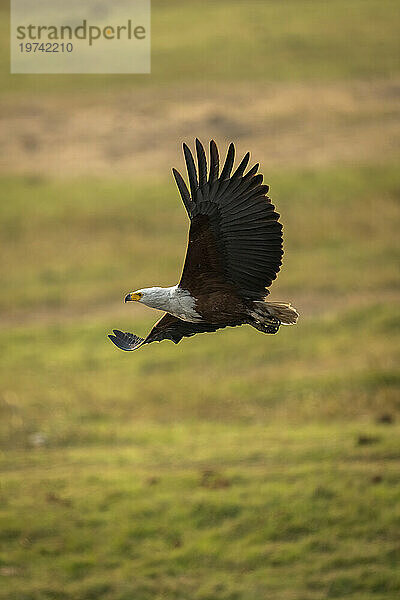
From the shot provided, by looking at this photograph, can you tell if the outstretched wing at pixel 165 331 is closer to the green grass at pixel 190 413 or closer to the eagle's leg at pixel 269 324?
the eagle's leg at pixel 269 324

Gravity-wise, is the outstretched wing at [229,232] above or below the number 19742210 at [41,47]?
below

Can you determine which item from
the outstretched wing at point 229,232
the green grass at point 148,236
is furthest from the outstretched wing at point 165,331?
the green grass at point 148,236

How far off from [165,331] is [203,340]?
102 ft

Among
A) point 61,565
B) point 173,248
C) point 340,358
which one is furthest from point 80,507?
point 173,248

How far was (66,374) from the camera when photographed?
4275cm

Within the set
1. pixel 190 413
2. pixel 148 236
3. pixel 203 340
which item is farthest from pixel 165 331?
pixel 148 236

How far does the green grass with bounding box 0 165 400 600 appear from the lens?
32.1 meters

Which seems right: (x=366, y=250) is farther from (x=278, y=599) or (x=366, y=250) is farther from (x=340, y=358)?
(x=278, y=599)

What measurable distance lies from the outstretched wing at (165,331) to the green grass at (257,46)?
51106 millimetres

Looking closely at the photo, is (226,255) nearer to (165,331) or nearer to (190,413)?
(165,331)

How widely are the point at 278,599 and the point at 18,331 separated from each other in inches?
801

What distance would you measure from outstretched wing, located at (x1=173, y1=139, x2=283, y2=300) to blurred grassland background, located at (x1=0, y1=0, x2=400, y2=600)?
1918cm

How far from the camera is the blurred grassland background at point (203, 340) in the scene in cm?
3244

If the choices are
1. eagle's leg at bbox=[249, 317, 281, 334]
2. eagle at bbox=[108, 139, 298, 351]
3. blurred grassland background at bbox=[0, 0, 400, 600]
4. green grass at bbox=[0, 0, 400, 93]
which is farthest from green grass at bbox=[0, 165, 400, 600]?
eagle at bbox=[108, 139, 298, 351]
